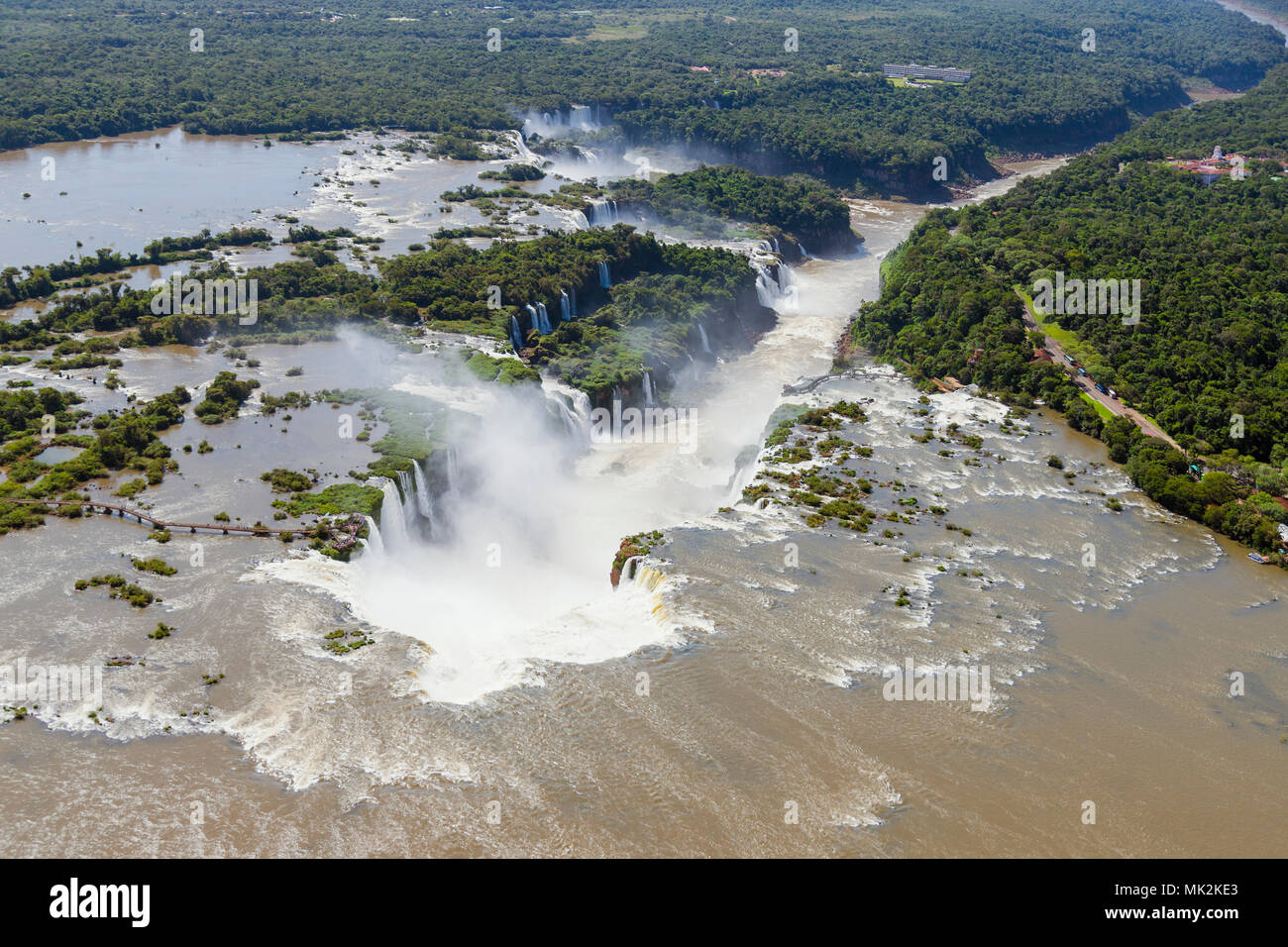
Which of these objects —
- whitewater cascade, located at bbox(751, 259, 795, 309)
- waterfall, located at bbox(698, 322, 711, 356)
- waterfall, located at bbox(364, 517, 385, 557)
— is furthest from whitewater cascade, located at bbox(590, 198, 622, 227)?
waterfall, located at bbox(364, 517, 385, 557)

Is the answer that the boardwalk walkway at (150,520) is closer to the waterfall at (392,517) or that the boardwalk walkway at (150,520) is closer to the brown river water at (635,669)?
the brown river water at (635,669)

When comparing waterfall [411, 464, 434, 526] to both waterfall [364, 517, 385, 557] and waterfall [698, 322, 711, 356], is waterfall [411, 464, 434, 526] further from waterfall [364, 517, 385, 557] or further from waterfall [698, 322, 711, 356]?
waterfall [698, 322, 711, 356]

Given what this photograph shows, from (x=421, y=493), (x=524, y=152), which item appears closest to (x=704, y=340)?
(x=421, y=493)

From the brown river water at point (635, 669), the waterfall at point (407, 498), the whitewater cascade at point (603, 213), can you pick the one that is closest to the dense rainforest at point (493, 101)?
the whitewater cascade at point (603, 213)

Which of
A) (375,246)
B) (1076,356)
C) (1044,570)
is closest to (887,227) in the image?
(1076,356)

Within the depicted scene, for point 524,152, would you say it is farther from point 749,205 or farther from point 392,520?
point 392,520
